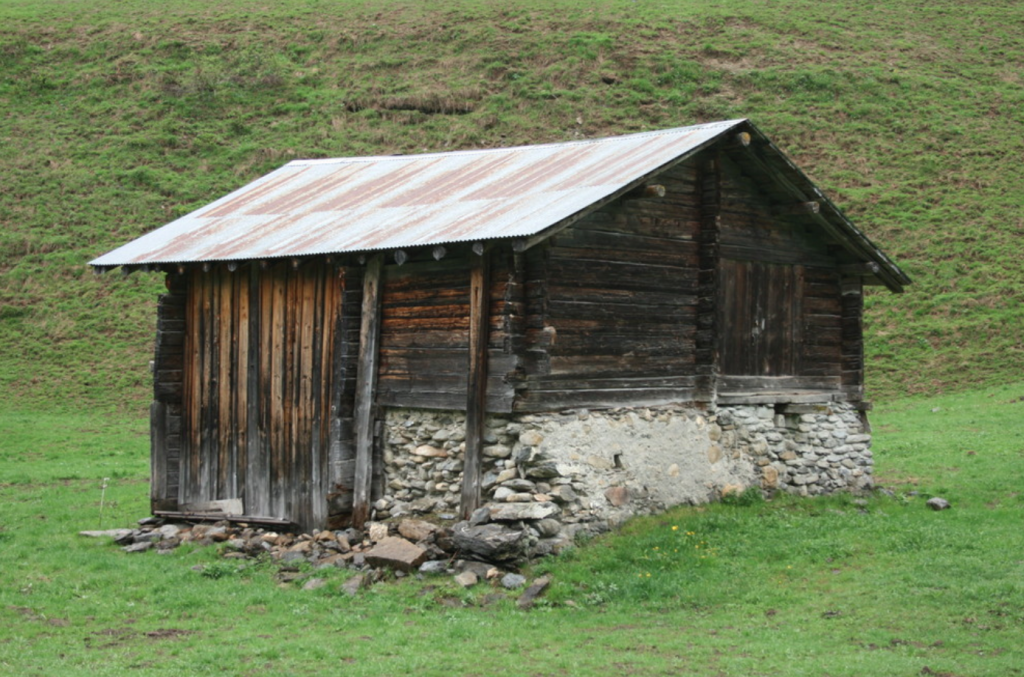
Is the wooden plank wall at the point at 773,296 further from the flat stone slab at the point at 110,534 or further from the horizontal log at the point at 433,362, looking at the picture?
the flat stone slab at the point at 110,534

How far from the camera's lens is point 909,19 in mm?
57812

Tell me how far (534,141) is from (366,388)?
98.1 ft

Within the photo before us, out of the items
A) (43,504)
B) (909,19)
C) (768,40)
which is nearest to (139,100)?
(768,40)

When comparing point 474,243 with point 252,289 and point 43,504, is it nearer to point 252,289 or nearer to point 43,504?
point 252,289

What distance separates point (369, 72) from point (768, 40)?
18460 millimetres

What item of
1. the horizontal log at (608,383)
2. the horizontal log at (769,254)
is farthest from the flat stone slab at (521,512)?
the horizontal log at (769,254)

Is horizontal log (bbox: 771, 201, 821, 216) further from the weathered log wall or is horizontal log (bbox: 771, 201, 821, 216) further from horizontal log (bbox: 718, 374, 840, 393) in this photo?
horizontal log (bbox: 718, 374, 840, 393)

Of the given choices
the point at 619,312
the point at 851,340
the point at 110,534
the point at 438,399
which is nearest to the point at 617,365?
the point at 619,312

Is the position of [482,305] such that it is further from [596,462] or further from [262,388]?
[262,388]

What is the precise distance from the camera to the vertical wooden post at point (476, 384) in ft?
44.9

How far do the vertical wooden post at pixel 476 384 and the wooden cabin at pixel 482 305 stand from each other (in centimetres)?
3

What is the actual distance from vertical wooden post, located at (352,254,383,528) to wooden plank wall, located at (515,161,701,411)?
2348 millimetres

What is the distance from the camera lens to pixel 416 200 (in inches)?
630

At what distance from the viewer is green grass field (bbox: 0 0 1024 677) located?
423 inches
